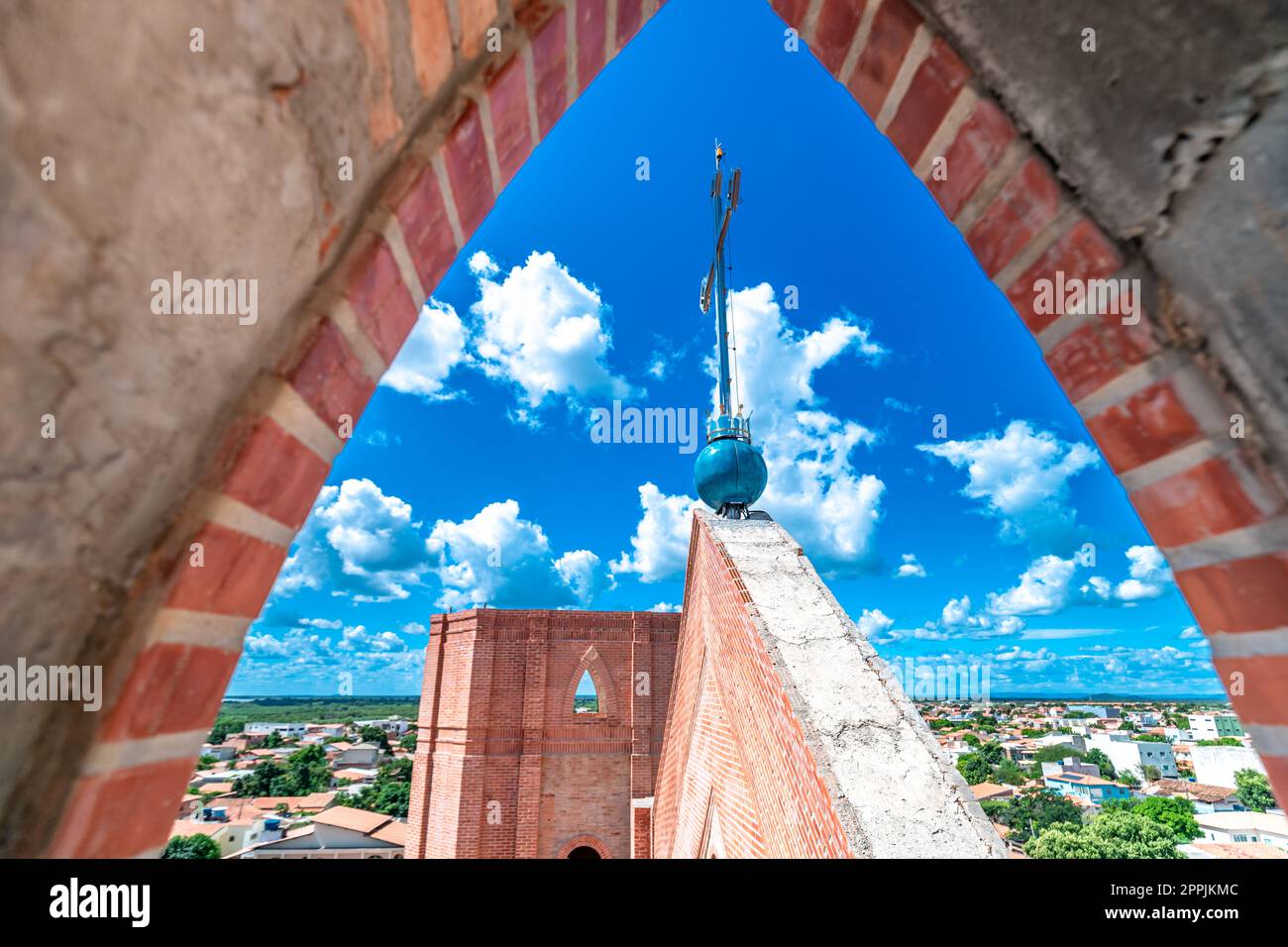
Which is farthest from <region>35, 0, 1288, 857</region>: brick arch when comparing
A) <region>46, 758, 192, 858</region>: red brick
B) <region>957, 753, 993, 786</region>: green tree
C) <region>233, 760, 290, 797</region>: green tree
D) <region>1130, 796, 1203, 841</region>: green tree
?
<region>233, 760, 290, 797</region>: green tree

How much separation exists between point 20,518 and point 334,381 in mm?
375

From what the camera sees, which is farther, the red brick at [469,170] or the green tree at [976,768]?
the green tree at [976,768]

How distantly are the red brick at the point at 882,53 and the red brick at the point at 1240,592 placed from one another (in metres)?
1.11

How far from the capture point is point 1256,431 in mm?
869

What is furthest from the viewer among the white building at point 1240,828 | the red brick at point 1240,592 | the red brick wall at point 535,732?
the white building at point 1240,828

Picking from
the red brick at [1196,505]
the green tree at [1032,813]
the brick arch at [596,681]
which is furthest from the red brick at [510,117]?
the green tree at [1032,813]

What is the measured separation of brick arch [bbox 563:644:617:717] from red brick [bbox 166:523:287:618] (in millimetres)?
16866

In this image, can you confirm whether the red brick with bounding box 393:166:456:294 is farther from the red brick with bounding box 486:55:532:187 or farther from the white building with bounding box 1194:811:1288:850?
the white building with bounding box 1194:811:1288:850

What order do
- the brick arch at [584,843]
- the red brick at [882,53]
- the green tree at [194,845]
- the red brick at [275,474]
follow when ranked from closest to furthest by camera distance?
1. the red brick at [275,474]
2. the red brick at [882,53]
3. the brick arch at [584,843]
4. the green tree at [194,845]

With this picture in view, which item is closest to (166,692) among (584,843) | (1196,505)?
(1196,505)

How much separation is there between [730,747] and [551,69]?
542 cm

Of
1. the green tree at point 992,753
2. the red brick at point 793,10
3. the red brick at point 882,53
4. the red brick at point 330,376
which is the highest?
the red brick at point 793,10

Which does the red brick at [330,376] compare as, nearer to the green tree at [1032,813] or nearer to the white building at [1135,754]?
the green tree at [1032,813]

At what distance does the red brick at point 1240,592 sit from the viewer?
0.85 m
